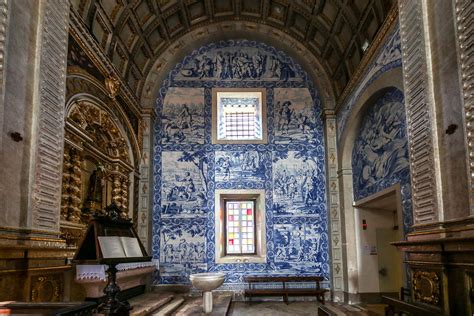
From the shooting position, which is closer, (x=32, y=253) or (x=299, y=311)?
(x=32, y=253)

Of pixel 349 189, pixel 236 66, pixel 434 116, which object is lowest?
pixel 349 189

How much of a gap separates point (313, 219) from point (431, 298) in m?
6.88

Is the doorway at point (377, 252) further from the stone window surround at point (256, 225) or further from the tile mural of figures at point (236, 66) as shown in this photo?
the tile mural of figures at point (236, 66)

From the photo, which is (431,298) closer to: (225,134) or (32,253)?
(32,253)

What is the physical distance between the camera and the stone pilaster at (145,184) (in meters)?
12.0

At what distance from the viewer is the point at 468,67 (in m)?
4.90

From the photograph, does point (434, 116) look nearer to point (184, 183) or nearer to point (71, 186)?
point (71, 186)

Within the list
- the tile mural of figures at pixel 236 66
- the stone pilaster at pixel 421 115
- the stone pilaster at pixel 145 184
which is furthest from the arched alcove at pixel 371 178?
the stone pilaster at pixel 145 184

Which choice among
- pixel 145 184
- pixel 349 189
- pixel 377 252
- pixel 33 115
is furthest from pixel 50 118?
pixel 377 252

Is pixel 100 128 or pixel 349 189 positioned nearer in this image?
pixel 100 128

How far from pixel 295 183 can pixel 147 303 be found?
5.52 meters

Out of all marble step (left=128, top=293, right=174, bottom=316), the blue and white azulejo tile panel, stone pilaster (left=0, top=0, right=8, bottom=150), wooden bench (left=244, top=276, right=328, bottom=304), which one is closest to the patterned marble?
the blue and white azulejo tile panel

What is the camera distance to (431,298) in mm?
5465

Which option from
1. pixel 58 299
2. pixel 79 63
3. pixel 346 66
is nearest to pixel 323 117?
pixel 346 66
